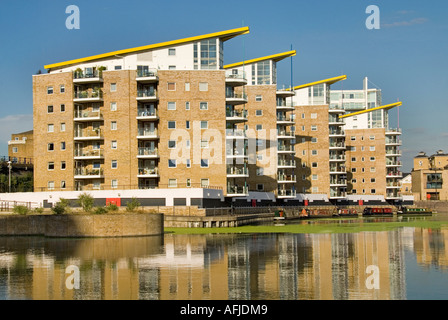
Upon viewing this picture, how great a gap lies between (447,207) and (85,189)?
9968 cm

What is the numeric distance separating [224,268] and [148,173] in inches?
1958

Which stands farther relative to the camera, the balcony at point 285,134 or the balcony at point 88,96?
the balcony at point 285,134

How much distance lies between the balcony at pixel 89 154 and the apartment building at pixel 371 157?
216ft

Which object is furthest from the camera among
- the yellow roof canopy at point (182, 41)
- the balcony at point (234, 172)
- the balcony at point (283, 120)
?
the balcony at point (283, 120)

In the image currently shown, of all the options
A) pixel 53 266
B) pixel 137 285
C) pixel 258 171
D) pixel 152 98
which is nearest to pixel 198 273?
pixel 137 285

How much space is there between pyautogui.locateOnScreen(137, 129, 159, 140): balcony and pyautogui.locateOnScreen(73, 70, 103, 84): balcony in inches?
312

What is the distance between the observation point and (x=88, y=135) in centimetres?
8250

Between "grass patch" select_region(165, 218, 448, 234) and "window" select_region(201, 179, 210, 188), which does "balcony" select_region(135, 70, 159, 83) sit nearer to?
"window" select_region(201, 179, 210, 188)

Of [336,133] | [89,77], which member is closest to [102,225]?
[89,77]

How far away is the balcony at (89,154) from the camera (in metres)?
81.1

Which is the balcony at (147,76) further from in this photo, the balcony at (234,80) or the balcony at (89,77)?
the balcony at (234,80)

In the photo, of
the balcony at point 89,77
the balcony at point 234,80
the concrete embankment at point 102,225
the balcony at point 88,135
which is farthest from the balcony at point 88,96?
the concrete embankment at point 102,225

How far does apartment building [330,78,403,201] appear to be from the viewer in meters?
137

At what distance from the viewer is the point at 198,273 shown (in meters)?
29.3
